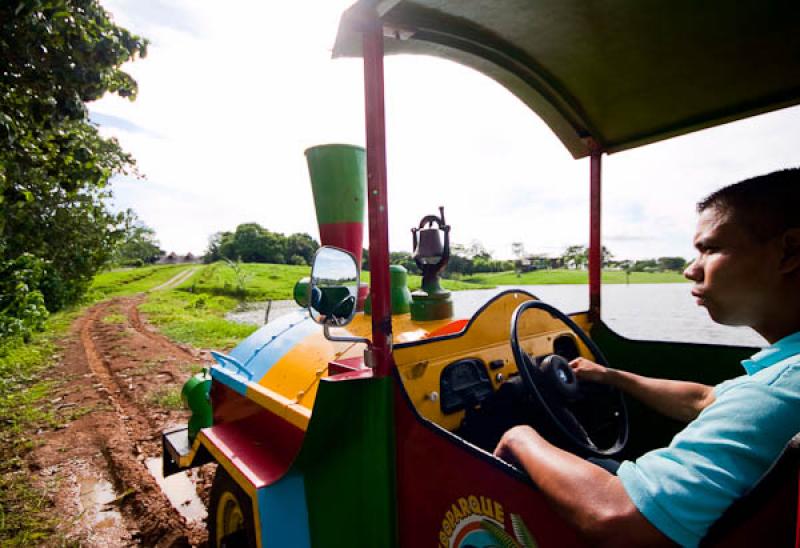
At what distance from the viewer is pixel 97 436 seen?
15.5 ft

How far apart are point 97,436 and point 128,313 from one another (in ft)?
52.3

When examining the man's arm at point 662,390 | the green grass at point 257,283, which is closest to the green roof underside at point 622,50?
the man's arm at point 662,390

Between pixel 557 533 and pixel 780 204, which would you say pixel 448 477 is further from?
pixel 780 204

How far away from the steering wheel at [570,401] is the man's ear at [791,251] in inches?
27.0

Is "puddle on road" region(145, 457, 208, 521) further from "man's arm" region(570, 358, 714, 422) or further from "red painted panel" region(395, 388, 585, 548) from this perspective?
"man's arm" region(570, 358, 714, 422)

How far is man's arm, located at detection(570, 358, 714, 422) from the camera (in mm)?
1559

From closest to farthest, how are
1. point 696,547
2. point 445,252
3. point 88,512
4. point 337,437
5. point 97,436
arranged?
point 696,547
point 337,437
point 445,252
point 88,512
point 97,436

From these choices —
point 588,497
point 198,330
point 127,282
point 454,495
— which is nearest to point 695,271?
point 588,497

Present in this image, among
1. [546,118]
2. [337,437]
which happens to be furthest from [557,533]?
[546,118]

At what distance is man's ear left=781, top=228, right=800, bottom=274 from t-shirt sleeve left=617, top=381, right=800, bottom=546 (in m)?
0.27

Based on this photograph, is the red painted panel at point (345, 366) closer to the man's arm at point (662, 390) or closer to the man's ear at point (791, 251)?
the man's arm at point (662, 390)

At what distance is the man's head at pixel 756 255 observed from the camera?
2.84 feet

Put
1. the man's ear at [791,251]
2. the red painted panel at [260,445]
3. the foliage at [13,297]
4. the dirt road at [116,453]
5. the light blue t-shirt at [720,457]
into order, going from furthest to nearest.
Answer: the foliage at [13,297], the dirt road at [116,453], the red painted panel at [260,445], the man's ear at [791,251], the light blue t-shirt at [720,457]

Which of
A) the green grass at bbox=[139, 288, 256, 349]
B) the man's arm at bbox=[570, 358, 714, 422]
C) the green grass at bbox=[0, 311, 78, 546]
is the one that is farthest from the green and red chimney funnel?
the green grass at bbox=[139, 288, 256, 349]
